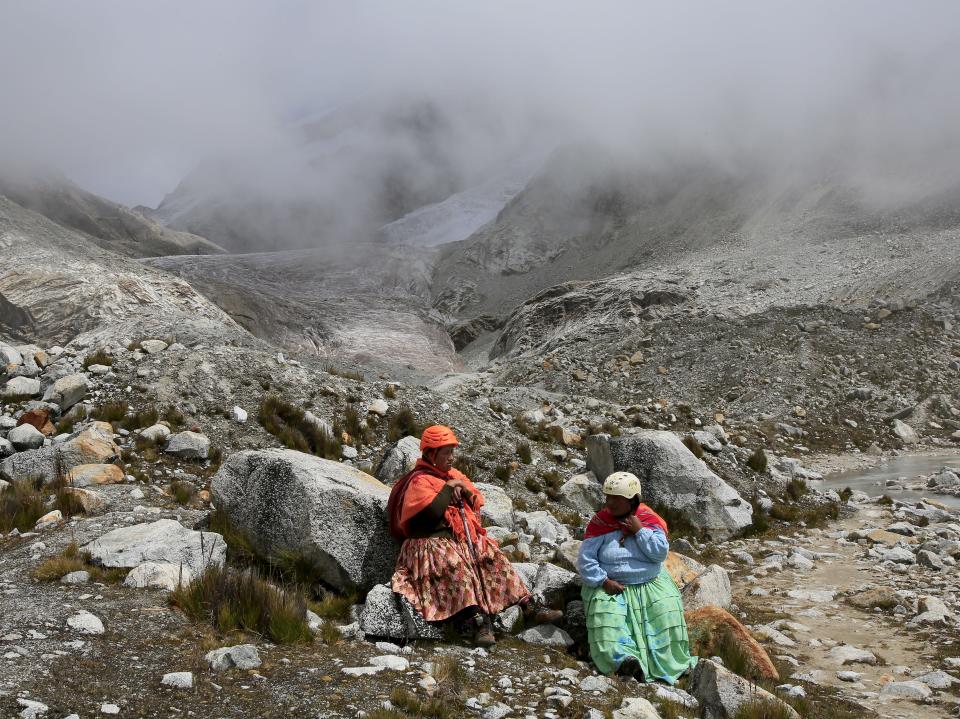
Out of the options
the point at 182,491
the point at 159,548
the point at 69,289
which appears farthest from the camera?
the point at 69,289

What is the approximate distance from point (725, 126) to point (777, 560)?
195 ft

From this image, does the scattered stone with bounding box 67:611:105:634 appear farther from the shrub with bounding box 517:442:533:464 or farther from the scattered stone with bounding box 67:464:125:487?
the shrub with bounding box 517:442:533:464

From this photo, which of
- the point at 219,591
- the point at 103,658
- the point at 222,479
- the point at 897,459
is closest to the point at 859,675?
the point at 219,591

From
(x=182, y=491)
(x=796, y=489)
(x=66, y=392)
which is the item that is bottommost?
(x=796, y=489)

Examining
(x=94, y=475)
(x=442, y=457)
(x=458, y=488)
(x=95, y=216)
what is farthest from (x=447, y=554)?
(x=95, y=216)

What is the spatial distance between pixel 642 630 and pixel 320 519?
9.76 ft

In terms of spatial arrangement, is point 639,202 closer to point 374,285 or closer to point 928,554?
point 374,285

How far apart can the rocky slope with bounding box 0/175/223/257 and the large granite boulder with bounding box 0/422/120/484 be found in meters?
74.1

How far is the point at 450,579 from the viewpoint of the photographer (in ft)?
18.3

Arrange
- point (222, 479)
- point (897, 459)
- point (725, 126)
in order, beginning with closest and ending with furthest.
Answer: point (222, 479) < point (897, 459) < point (725, 126)

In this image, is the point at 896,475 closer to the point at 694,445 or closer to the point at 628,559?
the point at 694,445

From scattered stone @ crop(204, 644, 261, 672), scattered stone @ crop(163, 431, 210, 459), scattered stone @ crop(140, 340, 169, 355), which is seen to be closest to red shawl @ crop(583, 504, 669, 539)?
scattered stone @ crop(204, 644, 261, 672)

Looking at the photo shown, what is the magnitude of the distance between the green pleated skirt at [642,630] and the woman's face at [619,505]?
1.99 feet

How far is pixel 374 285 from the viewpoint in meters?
67.3
